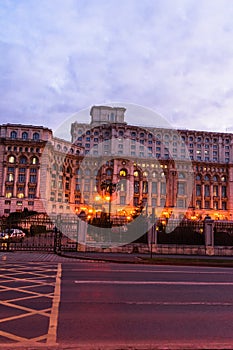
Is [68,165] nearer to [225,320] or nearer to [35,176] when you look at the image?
[35,176]

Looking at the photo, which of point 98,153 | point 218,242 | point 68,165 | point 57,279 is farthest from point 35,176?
point 57,279

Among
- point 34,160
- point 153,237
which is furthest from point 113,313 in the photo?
point 34,160

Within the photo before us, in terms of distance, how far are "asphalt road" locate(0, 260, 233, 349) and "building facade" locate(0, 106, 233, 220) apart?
95.4 m

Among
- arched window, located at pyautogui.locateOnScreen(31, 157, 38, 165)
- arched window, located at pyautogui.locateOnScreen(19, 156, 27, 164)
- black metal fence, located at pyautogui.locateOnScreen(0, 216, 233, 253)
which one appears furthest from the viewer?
arched window, located at pyautogui.locateOnScreen(31, 157, 38, 165)

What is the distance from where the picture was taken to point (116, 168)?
12231 cm

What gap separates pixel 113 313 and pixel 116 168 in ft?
377

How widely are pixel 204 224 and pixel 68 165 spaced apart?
96.4 m

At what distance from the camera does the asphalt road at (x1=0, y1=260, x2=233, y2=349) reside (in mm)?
5797

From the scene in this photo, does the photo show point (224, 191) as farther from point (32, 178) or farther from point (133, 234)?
point (133, 234)

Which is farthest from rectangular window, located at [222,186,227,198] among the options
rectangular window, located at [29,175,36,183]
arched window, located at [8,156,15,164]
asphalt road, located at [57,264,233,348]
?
asphalt road, located at [57,264,233,348]

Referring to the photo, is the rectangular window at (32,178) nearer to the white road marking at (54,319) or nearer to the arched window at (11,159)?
the arched window at (11,159)

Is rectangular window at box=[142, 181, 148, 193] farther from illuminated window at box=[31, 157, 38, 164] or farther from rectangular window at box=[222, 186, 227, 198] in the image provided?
illuminated window at box=[31, 157, 38, 164]

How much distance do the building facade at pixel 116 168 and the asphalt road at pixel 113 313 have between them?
313 feet

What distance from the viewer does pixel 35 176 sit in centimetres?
10819
